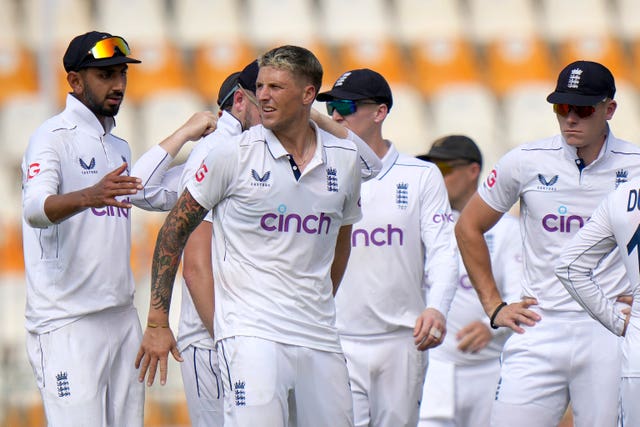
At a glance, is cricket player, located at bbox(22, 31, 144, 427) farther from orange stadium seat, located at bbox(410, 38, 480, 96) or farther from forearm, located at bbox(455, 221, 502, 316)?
orange stadium seat, located at bbox(410, 38, 480, 96)

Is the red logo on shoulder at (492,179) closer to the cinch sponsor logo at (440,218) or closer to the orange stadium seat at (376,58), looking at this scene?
the cinch sponsor logo at (440,218)

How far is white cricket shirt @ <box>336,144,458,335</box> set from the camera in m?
7.44

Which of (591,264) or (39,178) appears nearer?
(591,264)

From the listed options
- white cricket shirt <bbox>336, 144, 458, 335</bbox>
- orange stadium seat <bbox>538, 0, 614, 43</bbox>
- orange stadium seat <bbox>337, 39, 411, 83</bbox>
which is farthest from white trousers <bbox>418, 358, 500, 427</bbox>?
orange stadium seat <bbox>538, 0, 614, 43</bbox>

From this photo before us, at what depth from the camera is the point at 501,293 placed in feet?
27.5

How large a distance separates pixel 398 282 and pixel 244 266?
6.90ft

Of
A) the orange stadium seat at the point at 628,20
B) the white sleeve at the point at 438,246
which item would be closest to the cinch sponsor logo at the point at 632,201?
the white sleeve at the point at 438,246

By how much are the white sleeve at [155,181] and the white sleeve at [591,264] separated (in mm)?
2081

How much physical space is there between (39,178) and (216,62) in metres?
11.3

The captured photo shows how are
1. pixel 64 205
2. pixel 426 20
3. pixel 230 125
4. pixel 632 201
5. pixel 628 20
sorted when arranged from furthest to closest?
pixel 628 20, pixel 426 20, pixel 230 125, pixel 64 205, pixel 632 201

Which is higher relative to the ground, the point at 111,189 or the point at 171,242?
the point at 111,189

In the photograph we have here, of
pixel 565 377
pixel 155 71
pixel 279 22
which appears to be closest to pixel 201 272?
pixel 565 377

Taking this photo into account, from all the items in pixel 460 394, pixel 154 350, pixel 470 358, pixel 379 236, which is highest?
pixel 379 236

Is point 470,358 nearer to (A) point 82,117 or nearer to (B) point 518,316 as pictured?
(B) point 518,316
